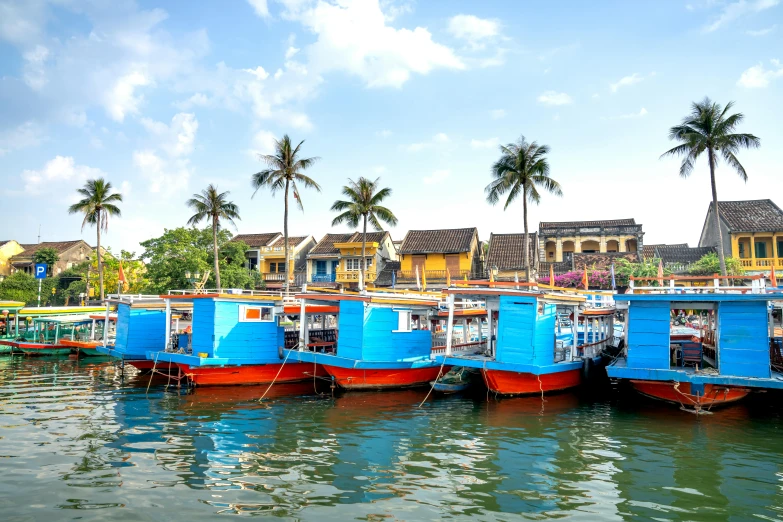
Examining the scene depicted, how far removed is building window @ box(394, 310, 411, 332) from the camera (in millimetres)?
18469

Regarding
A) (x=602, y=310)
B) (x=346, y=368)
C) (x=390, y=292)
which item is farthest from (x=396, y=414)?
(x=602, y=310)

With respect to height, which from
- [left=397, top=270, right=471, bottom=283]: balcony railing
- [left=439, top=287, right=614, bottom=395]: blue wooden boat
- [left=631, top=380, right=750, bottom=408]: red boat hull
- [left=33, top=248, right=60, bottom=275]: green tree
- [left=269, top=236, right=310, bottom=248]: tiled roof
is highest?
[left=269, top=236, right=310, bottom=248]: tiled roof

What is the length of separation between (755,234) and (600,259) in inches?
423

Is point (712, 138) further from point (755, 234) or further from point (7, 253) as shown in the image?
point (7, 253)

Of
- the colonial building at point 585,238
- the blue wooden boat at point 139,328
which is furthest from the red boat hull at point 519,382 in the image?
the colonial building at point 585,238

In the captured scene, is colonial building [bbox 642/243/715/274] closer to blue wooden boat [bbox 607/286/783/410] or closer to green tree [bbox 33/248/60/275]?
blue wooden boat [bbox 607/286/783/410]

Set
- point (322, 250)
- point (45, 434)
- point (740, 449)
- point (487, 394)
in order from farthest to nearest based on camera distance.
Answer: point (322, 250)
point (487, 394)
point (45, 434)
point (740, 449)

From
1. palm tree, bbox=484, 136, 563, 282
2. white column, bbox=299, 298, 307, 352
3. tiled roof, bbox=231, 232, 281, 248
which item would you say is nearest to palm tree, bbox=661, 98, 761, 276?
palm tree, bbox=484, 136, 563, 282

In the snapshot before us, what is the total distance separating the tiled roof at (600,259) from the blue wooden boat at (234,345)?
26.2 meters

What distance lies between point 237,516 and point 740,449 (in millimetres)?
10593

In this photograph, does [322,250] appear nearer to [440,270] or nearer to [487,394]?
[440,270]

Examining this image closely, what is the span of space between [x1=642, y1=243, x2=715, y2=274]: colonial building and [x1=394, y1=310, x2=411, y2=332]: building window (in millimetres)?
27950

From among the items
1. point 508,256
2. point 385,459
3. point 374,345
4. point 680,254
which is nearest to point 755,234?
point 680,254

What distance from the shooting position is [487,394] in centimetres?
1681
